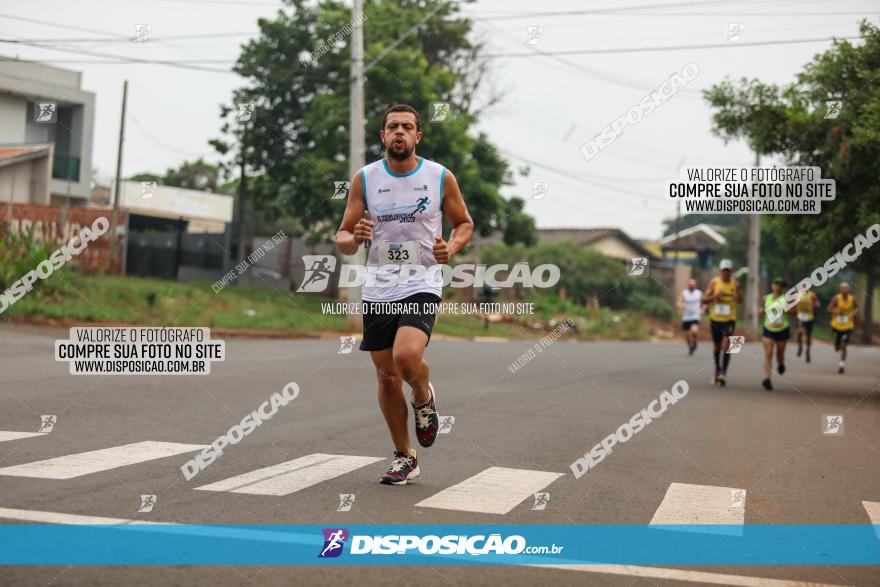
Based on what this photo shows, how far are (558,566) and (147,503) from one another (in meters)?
2.33

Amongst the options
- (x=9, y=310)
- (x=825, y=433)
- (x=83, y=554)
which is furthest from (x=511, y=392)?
(x=9, y=310)

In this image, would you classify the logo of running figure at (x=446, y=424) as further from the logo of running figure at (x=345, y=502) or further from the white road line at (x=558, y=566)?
→ the white road line at (x=558, y=566)

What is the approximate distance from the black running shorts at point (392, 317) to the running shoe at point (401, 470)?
28.7 inches

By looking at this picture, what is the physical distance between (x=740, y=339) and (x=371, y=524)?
13.3 m

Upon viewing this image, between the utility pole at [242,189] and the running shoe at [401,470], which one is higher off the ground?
the utility pole at [242,189]

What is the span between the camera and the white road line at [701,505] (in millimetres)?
6160

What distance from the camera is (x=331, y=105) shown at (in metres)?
34.4

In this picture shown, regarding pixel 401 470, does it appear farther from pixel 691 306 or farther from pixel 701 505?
pixel 691 306

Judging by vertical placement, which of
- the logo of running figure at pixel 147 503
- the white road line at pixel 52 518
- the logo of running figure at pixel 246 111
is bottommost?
the white road line at pixel 52 518

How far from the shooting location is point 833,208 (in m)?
15.9

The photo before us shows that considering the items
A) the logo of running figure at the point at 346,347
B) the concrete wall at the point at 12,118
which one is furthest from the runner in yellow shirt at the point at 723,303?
the concrete wall at the point at 12,118

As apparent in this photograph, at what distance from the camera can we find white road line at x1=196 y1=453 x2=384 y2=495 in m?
6.49

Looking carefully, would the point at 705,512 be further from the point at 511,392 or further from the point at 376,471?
the point at 511,392

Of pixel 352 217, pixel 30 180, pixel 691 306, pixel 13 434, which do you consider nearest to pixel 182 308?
pixel 30 180
